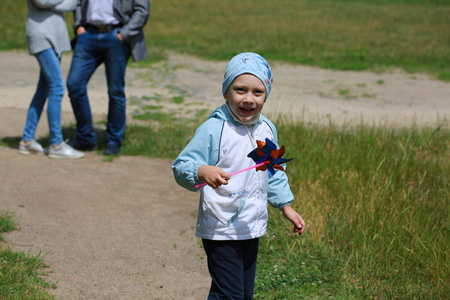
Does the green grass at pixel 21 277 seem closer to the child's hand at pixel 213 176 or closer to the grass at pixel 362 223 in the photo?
the grass at pixel 362 223

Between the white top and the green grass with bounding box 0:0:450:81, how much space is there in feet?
20.2

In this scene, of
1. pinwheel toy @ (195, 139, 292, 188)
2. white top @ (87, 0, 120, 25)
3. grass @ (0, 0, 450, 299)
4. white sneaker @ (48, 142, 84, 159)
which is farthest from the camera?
white sneaker @ (48, 142, 84, 159)

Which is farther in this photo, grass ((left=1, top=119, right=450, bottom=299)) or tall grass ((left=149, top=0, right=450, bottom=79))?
tall grass ((left=149, top=0, right=450, bottom=79))

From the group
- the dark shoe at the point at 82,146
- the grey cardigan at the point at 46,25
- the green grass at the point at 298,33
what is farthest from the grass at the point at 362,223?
the green grass at the point at 298,33

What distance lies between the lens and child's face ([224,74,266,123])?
2.92m

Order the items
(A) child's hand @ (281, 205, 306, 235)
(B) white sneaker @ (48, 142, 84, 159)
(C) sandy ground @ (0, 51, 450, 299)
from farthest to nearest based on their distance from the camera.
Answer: (B) white sneaker @ (48, 142, 84, 159) < (C) sandy ground @ (0, 51, 450, 299) < (A) child's hand @ (281, 205, 306, 235)

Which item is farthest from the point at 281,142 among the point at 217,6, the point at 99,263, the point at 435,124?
the point at 217,6

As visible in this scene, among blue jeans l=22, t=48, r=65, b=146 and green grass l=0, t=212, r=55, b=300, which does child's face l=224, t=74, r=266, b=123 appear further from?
blue jeans l=22, t=48, r=65, b=146

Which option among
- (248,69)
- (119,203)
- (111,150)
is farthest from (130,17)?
(248,69)

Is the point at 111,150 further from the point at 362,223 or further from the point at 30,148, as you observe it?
the point at 362,223

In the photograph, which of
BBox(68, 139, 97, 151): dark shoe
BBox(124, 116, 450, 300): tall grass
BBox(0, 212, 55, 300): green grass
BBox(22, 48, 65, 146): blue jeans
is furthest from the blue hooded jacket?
BBox(68, 139, 97, 151): dark shoe

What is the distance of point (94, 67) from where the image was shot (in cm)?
642

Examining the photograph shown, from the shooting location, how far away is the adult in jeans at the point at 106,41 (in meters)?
6.25

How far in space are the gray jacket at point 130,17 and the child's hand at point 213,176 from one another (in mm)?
3792
